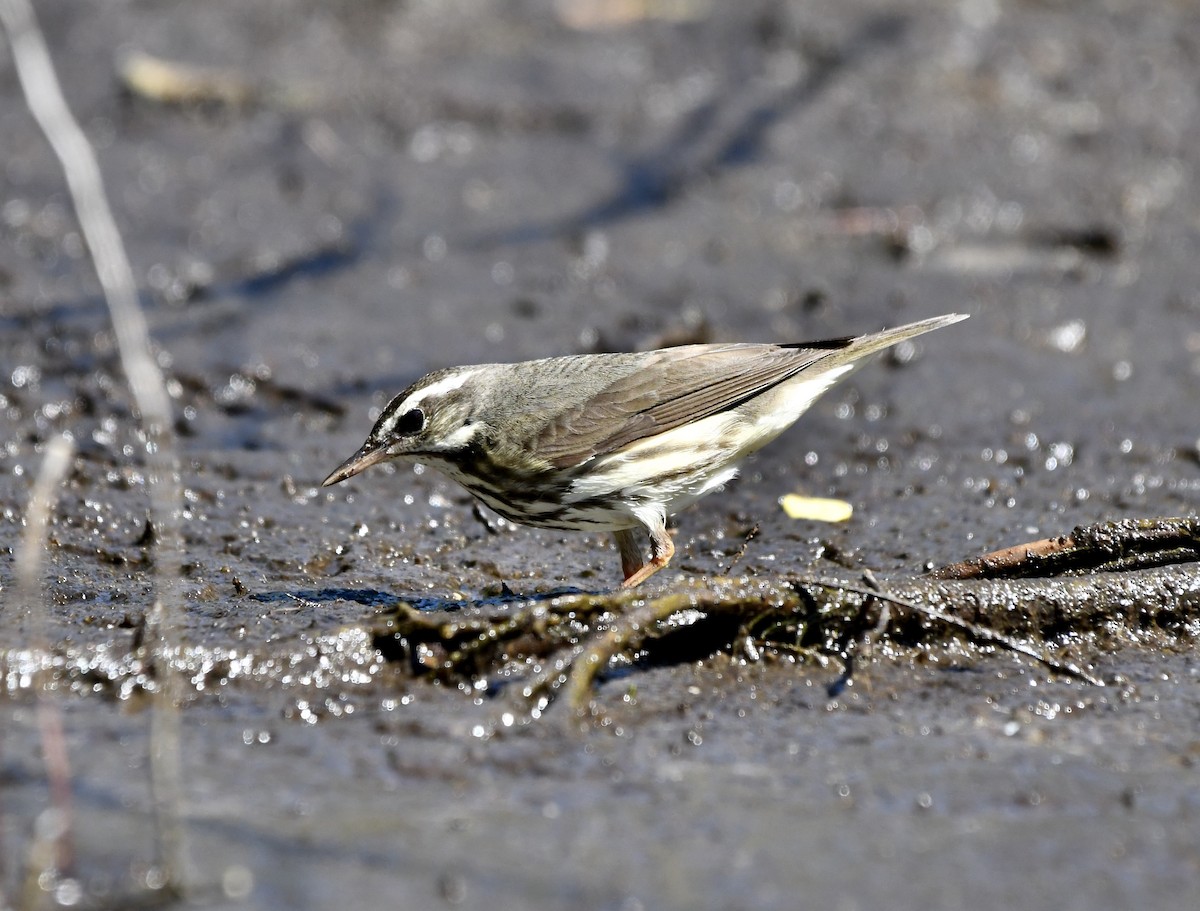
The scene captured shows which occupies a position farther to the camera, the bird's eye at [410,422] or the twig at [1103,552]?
the bird's eye at [410,422]

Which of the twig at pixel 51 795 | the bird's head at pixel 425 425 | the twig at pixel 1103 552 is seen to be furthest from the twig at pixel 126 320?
the twig at pixel 1103 552

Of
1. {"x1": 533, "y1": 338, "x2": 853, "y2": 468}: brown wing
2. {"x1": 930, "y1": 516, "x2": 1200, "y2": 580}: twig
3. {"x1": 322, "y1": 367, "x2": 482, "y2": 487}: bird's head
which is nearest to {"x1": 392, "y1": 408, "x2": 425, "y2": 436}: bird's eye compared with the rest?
{"x1": 322, "y1": 367, "x2": 482, "y2": 487}: bird's head

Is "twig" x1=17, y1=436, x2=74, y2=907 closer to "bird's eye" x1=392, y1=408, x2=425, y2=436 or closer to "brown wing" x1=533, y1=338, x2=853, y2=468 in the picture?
"bird's eye" x1=392, y1=408, x2=425, y2=436

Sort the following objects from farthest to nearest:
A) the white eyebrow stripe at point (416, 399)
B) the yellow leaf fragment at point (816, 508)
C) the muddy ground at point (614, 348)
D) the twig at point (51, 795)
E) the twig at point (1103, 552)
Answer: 1. the yellow leaf fragment at point (816, 508)
2. the white eyebrow stripe at point (416, 399)
3. the twig at point (1103, 552)
4. the muddy ground at point (614, 348)
5. the twig at point (51, 795)

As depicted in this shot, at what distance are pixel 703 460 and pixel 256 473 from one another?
7.45 feet

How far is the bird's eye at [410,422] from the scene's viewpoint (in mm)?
6148

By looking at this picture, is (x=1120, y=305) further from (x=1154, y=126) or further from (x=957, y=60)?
(x=957, y=60)

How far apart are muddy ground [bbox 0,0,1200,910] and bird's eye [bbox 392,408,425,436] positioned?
589mm

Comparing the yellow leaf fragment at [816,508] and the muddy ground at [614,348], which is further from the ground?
the muddy ground at [614,348]

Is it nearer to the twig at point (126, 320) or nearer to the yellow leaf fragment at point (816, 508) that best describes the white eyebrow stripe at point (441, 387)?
the yellow leaf fragment at point (816, 508)

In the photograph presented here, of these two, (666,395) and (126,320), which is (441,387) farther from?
(126,320)

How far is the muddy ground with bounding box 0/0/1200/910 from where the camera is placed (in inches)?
155

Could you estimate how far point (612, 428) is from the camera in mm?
6273

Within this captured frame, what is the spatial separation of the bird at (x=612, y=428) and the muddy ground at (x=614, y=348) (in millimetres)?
342
